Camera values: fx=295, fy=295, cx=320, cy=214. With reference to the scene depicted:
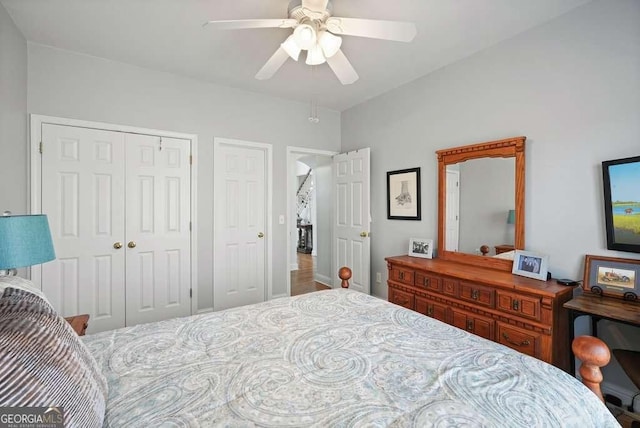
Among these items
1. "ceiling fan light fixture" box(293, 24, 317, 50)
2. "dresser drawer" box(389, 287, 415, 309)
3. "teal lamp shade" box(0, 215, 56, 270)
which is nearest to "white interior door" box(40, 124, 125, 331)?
"teal lamp shade" box(0, 215, 56, 270)

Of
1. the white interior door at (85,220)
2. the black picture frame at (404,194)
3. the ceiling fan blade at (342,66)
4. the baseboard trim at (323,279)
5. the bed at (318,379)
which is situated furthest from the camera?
the baseboard trim at (323,279)

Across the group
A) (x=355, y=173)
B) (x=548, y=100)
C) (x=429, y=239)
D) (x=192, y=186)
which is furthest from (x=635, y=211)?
(x=192, y=186)

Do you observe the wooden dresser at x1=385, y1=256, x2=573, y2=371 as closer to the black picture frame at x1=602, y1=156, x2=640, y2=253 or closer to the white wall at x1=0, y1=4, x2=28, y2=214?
the black picture frame at x1=602, y1=156, x2=640, y2=253

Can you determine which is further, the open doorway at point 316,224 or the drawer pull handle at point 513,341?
the open doorway at point 316,224

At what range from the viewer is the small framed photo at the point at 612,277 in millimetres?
1785

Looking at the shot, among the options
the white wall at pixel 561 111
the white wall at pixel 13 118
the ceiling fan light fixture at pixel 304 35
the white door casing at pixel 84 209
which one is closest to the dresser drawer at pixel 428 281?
the white wall at pixel 561 111

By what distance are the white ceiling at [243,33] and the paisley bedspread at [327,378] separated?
1.82 m

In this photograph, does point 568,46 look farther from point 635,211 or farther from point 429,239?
point 429,239

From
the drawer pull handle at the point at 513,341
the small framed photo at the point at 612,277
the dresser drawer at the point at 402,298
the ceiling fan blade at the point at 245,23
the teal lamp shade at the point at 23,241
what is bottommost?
the drawer pull handle at the point at 513,341

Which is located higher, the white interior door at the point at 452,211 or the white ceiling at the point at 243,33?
the white ceiling at the point at 243,33

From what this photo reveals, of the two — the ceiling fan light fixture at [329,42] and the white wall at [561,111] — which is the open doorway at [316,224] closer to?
the white wall at [561,111]

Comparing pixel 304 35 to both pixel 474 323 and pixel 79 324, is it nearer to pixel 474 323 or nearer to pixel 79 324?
pixel 79 324

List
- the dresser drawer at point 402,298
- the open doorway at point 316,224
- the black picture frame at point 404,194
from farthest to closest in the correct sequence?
the open doorway at point 316,224 < the black picture frame at point 404,194 < the dresser drawer at point 402,298

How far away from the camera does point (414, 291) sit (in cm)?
275
